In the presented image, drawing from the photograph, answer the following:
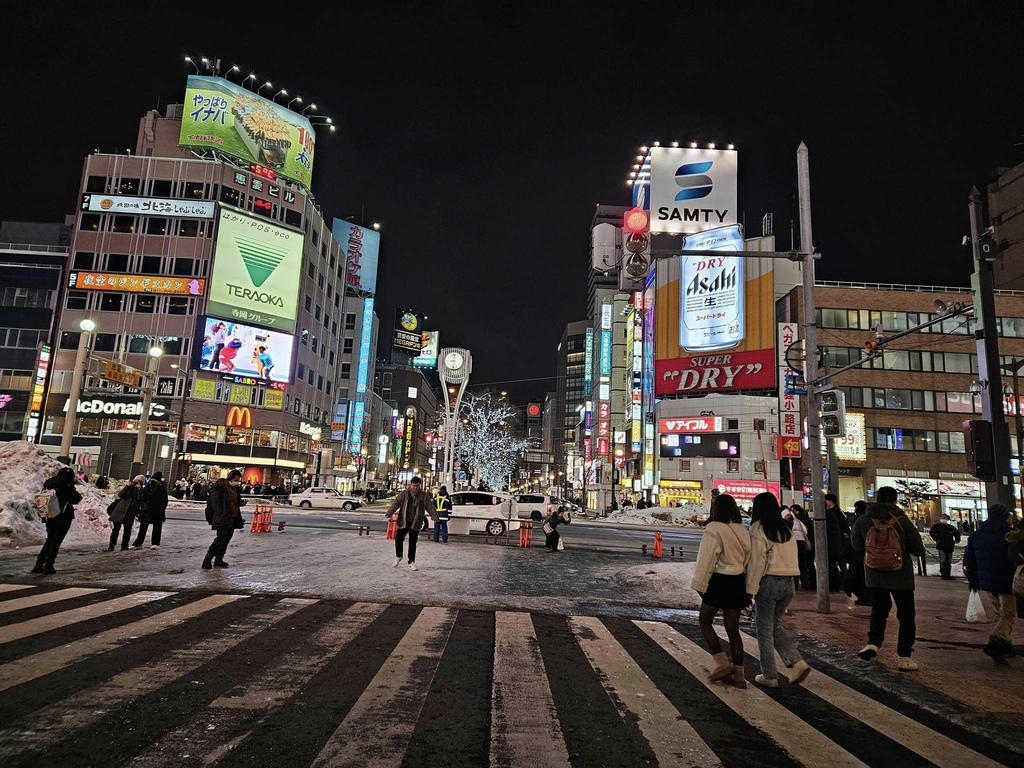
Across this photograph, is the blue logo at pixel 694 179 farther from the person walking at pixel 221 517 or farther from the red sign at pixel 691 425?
the person walking at pixel 221 517

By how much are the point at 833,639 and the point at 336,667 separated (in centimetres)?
664

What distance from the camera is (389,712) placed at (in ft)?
14.7

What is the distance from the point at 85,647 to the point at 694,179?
5141 cm

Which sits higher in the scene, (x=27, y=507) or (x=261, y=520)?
(x=27, y=507)

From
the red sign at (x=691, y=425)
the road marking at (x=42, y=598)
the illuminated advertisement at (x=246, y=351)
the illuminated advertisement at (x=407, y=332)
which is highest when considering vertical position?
the illuminated advertisement at (x=407, y=332)

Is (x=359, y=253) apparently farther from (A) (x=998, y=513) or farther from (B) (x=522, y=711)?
(B) (x=522, y=711)

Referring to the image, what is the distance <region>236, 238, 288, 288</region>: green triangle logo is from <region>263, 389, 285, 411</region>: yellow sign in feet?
34.9

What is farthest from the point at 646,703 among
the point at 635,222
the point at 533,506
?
the point at 533,506

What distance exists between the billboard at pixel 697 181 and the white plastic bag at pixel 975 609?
4311 cm

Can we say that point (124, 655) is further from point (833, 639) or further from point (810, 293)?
point (810, 293)

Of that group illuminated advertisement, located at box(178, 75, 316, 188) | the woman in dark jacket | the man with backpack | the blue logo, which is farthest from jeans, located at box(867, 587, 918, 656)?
illuminated advertisement, located at box(178, 75, 316, 188)

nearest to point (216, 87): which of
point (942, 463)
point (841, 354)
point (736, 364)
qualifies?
point (736, 364)

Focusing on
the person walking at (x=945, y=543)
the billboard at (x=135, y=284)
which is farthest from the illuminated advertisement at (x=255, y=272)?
the person walking at (x=945, y=543)

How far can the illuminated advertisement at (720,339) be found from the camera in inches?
2258
